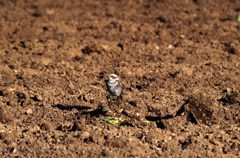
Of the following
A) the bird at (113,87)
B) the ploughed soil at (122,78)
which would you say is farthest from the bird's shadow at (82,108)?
the bird at (113,87)

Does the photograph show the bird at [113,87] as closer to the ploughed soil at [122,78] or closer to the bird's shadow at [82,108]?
the ploughed soil at [122,78]

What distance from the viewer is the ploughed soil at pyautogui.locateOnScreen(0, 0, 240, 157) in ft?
15.2

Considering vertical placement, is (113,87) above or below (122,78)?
below

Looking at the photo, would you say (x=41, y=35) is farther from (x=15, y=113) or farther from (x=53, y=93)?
(x=15, y=113)

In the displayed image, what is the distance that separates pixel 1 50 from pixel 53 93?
2.76 m

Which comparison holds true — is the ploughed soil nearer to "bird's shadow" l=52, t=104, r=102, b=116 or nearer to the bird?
"bird's shadow" l=52, t=104, r=102, b=116

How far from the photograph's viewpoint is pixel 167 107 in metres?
5.60

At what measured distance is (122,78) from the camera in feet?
22.7

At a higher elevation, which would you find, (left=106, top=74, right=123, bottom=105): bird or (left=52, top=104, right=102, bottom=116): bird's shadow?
(left=106, top=74, right=123, bottom=105): bird

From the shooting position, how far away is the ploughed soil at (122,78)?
15.2 feet

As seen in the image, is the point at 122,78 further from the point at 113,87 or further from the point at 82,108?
the point at 82,108

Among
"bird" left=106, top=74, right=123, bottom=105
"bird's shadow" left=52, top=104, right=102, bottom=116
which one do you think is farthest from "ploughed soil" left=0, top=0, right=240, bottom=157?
"bird" left=106, top=74, right=123, bottom=105

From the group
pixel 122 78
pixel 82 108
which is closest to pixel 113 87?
pixel 82 108

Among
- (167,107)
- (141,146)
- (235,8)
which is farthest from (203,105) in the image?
(235,8)
